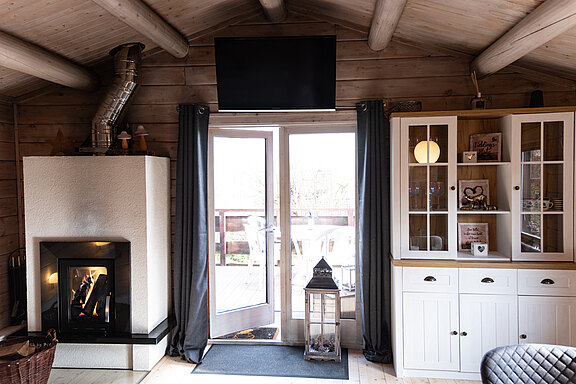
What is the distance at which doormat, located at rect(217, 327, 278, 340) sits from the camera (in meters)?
4.10

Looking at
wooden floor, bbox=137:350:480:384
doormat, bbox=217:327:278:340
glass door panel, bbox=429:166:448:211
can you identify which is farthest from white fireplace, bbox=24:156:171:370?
glass door panel, bbox=429:166:448:211

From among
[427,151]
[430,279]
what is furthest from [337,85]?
[430,279]

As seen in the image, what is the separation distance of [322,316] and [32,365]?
2150mm

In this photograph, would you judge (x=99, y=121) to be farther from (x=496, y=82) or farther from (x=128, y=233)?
(x=496, y=82)

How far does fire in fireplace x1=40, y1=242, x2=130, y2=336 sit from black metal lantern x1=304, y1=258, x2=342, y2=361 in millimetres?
1490

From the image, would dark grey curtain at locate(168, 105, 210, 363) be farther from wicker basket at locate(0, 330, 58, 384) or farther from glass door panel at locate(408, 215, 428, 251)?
glass door panel at locate(408, 215, 428, 251)

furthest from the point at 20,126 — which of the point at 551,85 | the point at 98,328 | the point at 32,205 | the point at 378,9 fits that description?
the point at 551,85

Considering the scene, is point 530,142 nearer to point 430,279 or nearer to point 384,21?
point 430,279

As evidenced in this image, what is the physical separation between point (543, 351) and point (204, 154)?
287cm

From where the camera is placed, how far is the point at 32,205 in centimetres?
352

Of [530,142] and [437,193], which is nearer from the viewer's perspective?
[530,142]

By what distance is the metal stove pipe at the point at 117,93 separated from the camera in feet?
11.6

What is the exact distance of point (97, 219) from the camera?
11.5 feet

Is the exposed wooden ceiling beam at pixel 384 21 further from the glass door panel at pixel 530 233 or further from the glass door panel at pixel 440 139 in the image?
the glass door panel at pixel 530 233
